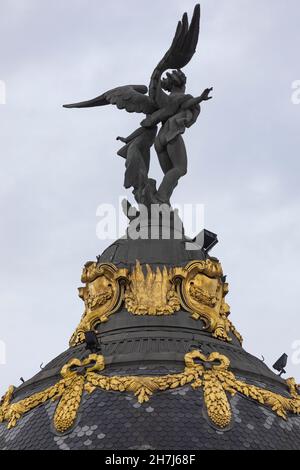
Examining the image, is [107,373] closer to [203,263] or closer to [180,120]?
[203,263]

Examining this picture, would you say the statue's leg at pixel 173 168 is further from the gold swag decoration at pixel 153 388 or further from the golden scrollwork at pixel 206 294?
the gold swag decoration at pixel 153 388

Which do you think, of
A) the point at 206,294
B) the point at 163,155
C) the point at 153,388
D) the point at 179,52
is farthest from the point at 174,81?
the point at 153,388

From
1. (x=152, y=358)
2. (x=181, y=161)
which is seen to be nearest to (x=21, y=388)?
(x=152, y=358)

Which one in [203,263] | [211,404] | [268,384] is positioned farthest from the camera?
[203,263]

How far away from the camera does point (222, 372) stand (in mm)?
23641

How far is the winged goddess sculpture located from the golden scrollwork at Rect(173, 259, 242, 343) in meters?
2.99

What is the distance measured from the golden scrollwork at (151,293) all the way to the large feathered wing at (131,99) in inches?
210

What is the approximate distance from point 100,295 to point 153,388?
407 cm

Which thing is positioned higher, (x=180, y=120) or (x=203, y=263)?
(x=180, y=120)

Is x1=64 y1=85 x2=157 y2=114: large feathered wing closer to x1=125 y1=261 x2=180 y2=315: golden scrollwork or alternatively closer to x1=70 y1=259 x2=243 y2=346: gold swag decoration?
x1=70 y1=259 x2=243 y2=346: gold swag decoration

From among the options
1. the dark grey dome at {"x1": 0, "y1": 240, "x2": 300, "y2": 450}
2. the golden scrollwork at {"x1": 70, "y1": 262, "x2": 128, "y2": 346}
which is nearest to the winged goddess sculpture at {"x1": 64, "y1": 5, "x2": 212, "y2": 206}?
the golden scrollwork at {"x1": 70, "y1": 262, "x2": 128, "y2": 346}

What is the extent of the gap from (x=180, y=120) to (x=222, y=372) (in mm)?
8131

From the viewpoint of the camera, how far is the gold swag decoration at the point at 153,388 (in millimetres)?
22641

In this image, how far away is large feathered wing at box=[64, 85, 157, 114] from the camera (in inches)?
1160
